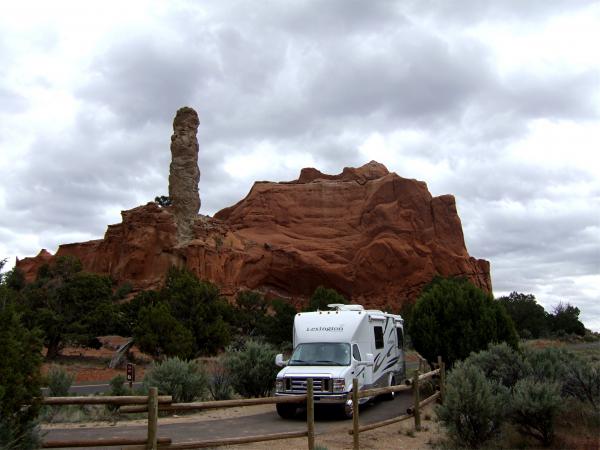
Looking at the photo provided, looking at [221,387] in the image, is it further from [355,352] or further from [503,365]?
[503,365]

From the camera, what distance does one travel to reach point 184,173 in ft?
208

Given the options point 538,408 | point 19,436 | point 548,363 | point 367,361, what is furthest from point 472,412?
point 19,436

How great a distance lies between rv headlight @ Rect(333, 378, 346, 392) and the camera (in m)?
13.6

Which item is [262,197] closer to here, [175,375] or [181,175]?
[181,175]

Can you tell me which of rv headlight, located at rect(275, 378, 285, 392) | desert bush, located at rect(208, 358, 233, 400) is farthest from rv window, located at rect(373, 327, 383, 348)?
desert bush, located at rect(208, 358, 233, 400)

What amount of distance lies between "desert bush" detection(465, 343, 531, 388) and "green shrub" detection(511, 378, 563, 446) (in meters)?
2.34

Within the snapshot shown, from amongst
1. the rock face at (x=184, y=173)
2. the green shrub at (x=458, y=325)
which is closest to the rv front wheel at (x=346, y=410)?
the green shrub at (x=458, y=325)

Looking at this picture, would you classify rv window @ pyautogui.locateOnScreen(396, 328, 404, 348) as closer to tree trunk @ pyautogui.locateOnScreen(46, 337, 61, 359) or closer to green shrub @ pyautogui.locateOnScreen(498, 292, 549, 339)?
tree trunk @ pyautogui.locateOnScreen(46, 337, 61, 359)

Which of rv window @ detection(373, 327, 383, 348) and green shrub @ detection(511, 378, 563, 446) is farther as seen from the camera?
rv window @ detection(373, 327, 383, 348)

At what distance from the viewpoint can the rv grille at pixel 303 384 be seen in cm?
1363


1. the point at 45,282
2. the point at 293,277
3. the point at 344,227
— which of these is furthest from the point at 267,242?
the point at 45,282

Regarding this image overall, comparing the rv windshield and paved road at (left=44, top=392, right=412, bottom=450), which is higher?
the rv windshield

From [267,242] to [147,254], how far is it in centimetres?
1764

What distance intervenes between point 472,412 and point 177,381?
832 cm
